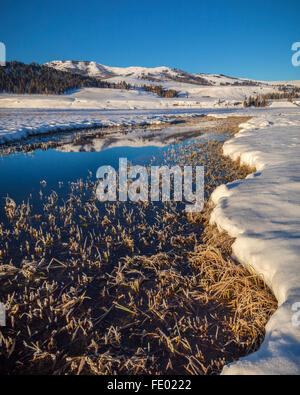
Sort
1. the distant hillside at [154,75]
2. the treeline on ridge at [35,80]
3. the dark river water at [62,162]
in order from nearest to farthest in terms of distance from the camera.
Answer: the dark river water at [62,162]
the treeline on ridge at [35,80]
the distant hillside at [154,75]

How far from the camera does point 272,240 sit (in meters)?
3.54

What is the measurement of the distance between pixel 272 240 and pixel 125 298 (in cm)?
260

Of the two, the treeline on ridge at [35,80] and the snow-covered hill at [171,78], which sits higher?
the snow-covered hill at [171,78]

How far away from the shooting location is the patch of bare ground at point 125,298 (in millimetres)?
2613

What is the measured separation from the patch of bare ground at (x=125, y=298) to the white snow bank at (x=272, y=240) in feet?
1.19

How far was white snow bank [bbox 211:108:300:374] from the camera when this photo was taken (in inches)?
80.2

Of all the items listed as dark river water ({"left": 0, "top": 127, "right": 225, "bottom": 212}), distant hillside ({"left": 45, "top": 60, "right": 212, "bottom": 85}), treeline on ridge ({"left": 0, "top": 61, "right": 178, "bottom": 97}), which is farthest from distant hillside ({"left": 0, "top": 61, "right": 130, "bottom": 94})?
distant hillside ({"left": 45, "top": 60, "right": 212, "bottom": 85})

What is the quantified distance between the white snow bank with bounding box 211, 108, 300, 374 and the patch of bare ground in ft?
1.19

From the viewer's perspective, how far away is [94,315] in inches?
125

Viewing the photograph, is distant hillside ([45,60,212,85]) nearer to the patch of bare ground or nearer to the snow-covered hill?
the snow-covered hill

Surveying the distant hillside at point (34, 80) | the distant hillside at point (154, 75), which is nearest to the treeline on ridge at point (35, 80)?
the distant hillside at point (34, 80)

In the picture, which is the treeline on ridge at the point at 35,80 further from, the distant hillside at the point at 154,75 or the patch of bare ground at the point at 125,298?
the patch of bare ground at the point at 125,298
